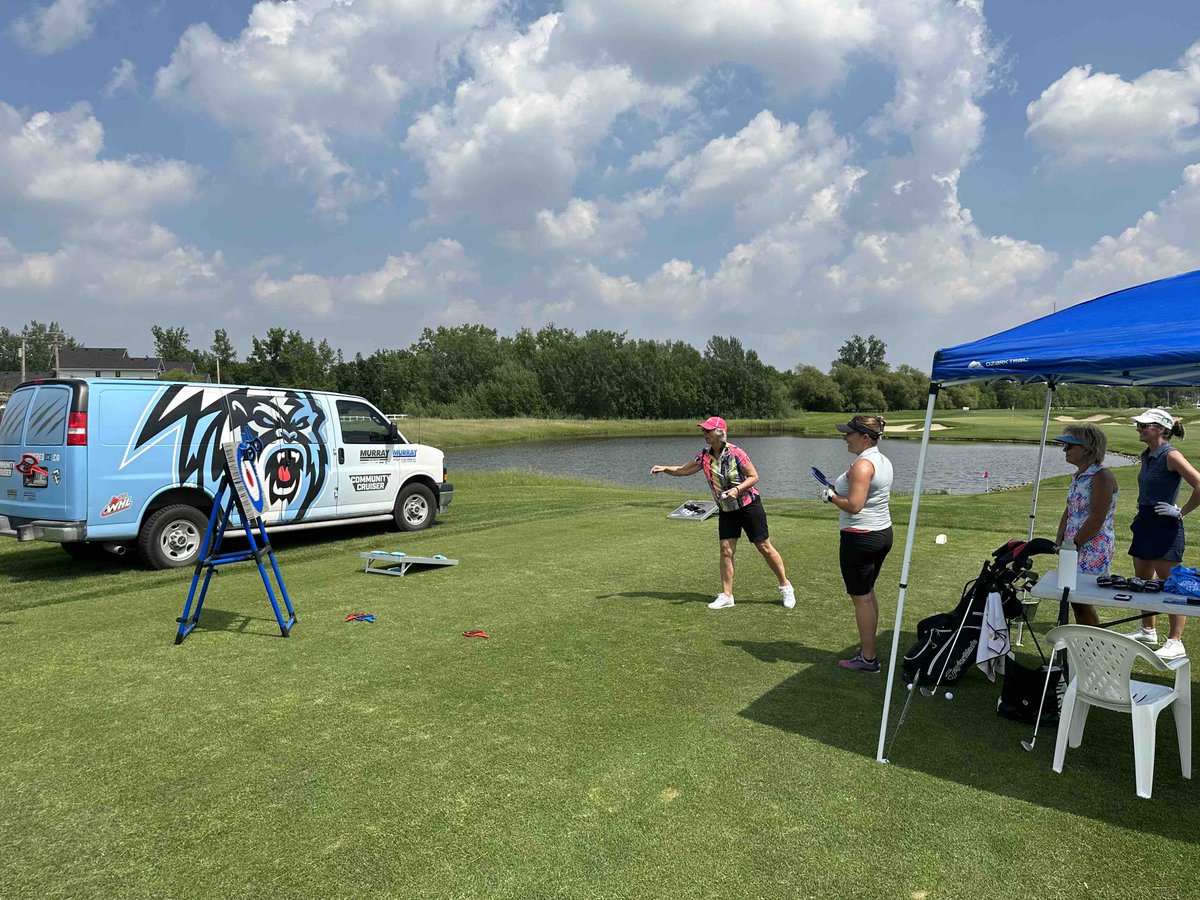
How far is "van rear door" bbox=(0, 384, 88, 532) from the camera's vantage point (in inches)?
340

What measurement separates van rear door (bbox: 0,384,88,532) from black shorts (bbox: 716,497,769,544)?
6.95 meters

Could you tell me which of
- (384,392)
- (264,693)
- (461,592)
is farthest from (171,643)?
(384,392)

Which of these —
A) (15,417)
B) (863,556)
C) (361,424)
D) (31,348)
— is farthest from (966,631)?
(31,348)

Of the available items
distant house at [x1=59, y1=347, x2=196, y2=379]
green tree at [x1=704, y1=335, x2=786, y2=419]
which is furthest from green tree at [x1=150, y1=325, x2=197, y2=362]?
green tree at [x1=704, y1=335, x2=786, y2=419]

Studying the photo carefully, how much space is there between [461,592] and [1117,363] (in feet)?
20.4

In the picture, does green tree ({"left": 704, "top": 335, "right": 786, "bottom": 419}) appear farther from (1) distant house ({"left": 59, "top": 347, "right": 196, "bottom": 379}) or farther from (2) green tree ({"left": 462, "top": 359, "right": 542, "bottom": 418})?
(1) distant house ({"left": 59, "top": 347, "right": 196, "bottom": 379})

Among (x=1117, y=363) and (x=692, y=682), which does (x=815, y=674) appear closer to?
(x=692, y=682)

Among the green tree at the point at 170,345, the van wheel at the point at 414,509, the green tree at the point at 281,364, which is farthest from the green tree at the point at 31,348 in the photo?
the van wheel at the point at 414,509

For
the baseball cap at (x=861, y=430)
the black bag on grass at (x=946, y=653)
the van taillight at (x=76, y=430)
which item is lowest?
the black bag on grass at (x=946, y=653)

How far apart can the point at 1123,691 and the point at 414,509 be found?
10462 mm

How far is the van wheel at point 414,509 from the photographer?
41.4 feet

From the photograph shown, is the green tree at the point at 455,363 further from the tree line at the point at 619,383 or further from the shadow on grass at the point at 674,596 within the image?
the shadow on grass at the point at 674,596

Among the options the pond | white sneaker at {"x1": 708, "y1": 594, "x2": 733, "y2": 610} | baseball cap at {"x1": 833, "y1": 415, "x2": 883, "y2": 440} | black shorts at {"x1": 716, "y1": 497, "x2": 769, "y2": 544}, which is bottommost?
the pond

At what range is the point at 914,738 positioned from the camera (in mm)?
4691
